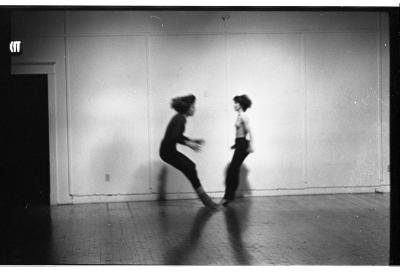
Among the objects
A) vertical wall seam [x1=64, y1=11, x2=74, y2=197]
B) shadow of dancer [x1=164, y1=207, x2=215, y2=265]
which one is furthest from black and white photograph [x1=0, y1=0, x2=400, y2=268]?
shadow of dancer [x1=164, y1=207, x2=215, y2=265]

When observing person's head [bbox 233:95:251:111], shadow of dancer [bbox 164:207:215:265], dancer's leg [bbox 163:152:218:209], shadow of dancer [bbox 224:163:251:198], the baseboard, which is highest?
person's head [bbox 233:95:251:111]

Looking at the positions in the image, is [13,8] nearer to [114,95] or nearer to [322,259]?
[322,259]

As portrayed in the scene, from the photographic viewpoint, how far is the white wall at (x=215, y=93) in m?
11.6

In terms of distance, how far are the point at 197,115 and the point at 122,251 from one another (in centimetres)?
467

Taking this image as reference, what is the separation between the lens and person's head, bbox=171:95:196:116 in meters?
11.2

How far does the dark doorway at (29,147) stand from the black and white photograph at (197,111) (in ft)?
0.07

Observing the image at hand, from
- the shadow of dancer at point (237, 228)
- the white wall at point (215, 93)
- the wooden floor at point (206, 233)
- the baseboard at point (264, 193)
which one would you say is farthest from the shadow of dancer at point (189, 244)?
the white wall at point (215, 93)

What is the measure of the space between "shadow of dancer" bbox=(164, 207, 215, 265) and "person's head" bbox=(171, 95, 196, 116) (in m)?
1.92

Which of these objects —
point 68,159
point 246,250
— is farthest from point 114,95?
point 246,250

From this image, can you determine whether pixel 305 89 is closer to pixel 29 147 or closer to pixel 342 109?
pixel 342 109

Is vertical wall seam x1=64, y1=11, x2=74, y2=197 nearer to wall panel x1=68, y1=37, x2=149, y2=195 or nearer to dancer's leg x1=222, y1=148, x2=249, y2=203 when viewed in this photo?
wall panel x1=68, y1=37, x2=149, y2=195

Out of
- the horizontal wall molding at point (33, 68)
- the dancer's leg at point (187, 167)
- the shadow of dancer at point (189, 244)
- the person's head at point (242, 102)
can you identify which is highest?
the horizontal wall molding at point (33, 68)

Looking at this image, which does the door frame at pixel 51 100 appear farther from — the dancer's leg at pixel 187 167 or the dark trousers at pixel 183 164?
the dancer's leg at pixel 187 167

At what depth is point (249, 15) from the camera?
11789mm
